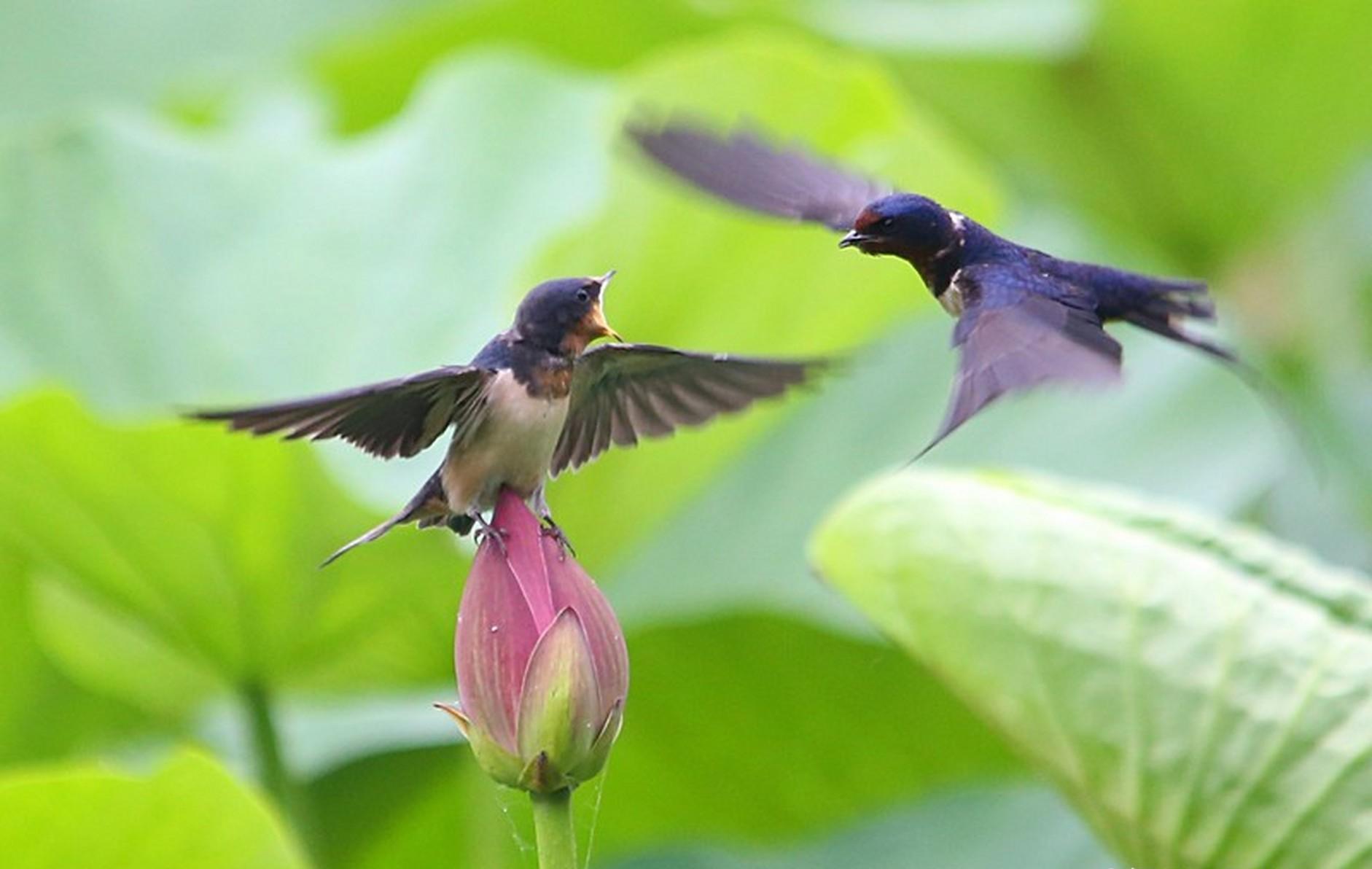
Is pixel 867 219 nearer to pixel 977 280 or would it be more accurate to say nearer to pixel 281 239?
pixel 977 280

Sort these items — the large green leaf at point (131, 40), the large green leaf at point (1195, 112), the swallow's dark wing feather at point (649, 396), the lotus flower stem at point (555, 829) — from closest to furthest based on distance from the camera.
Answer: the lotus flower stem at point (555, 829) → the swallow's dark wing feather at point (649, 396) → the large green leaf at point (1195, 112) → the large green leaf at point (131, 40)

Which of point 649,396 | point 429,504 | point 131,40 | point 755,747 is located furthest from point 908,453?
point 131,40

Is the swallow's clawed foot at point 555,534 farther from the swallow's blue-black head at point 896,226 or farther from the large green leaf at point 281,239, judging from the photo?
the large green leaf at point 281,239

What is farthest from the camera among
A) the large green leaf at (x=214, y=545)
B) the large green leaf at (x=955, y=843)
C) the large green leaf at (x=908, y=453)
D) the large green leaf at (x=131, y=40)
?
the large green leaf at (x=131, y=40)

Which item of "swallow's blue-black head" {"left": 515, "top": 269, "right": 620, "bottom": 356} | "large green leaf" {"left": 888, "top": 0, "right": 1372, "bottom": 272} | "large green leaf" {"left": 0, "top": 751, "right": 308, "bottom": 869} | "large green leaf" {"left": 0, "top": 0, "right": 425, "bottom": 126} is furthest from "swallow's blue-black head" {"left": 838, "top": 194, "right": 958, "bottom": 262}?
"large green leaf" {"left": 0, "top": 0, "right": 425, "bottom": 126}

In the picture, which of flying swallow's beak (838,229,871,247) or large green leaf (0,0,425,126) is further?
large green leaf (0,0,425,126)

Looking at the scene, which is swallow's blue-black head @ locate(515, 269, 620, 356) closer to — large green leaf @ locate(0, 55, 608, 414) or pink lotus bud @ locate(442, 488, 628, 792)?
pink lotus bud @ locate(442, 488, 628, 792)

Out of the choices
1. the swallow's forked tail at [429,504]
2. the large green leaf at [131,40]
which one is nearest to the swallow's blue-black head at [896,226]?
the swallow's forked tail at [429,504]

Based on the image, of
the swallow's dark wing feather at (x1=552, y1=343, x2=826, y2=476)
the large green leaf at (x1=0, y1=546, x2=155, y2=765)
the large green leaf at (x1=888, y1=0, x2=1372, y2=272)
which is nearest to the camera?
the swallow's dark wing feather at (x1=552, y1=343, x2=826, y2=476)
